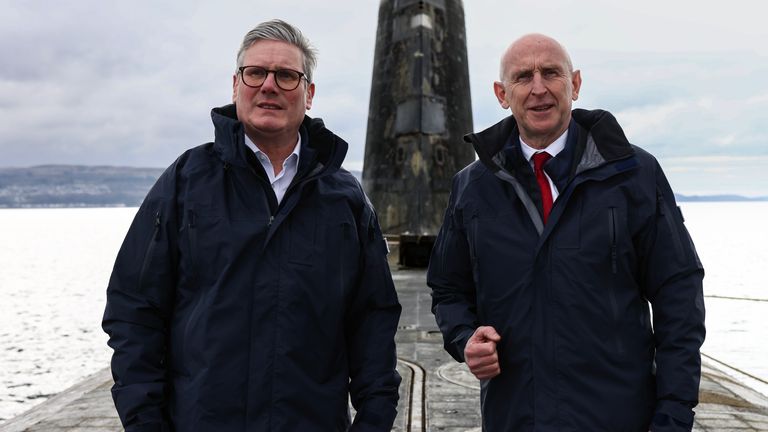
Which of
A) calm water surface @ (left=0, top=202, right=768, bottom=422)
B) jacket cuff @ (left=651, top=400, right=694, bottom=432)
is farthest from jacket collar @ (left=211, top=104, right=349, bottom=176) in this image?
calm water surface @ (left=0, top=202, right=768, bottom=422)

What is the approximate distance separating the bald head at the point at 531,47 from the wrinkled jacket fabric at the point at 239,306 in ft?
2.74

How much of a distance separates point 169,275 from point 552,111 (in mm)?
1552

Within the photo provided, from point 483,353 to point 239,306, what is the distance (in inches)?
35.1

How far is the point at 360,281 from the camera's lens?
2600 mm

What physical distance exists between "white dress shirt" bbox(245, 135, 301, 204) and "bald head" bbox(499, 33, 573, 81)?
0.91 meters

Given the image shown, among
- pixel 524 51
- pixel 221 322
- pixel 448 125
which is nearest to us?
pixel 221 322

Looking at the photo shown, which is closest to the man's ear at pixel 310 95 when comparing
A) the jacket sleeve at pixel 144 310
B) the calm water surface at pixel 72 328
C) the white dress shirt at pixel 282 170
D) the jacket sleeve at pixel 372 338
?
the white dress shirt at pixel 282 170

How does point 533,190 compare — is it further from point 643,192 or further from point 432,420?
point 432,420

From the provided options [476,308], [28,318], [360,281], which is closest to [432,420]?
[476,308]

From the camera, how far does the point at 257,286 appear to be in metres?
2.36

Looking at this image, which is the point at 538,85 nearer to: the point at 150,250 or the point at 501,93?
the point at 501,93

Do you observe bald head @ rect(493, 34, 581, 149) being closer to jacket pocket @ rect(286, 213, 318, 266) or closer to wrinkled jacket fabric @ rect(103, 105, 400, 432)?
wrinkled jacket fabric @ rect(103, 105, 400, 432)

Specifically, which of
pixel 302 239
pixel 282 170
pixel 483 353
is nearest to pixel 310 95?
pixel 282 170

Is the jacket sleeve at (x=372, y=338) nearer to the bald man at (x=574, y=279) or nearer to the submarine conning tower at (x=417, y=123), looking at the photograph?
the bald man at (x=574, y=279)
